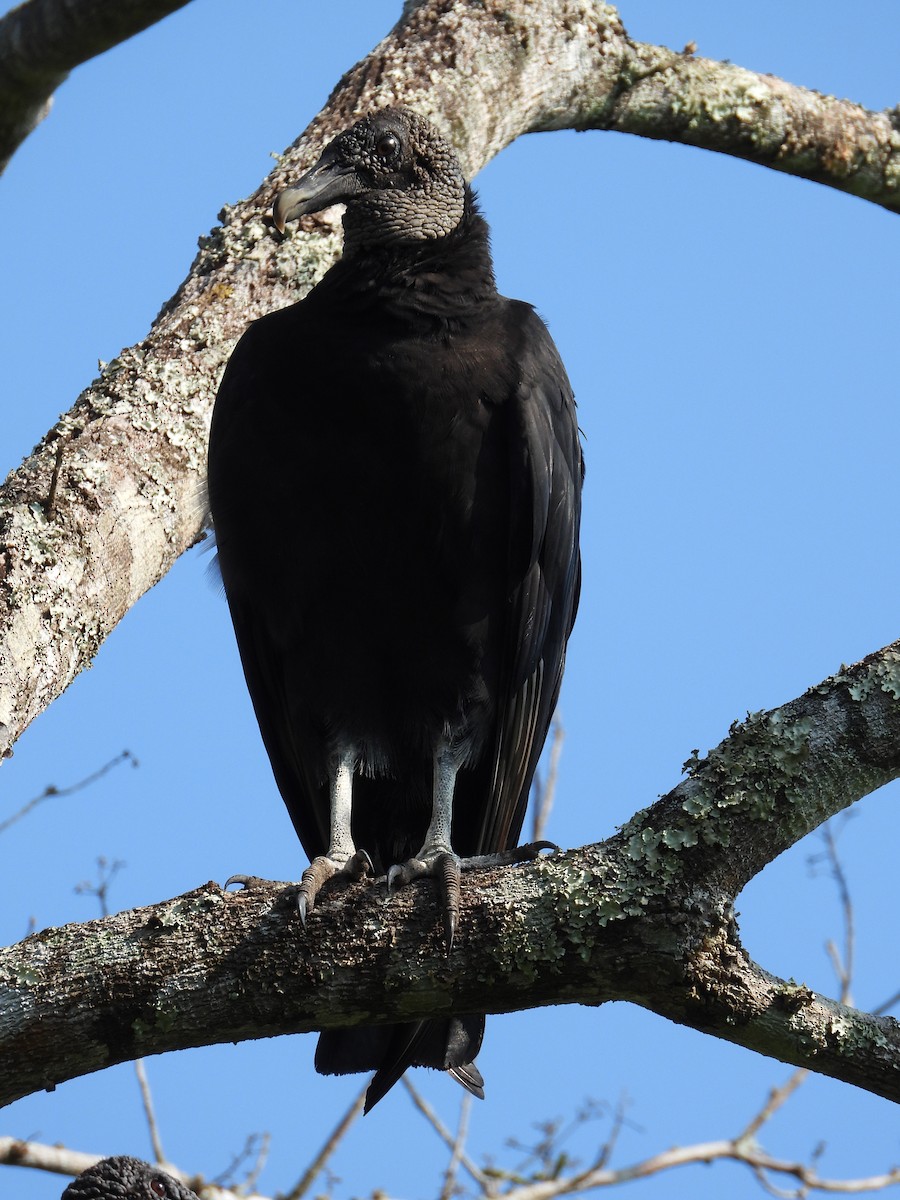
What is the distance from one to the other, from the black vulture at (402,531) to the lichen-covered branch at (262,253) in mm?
169

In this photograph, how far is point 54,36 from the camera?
1.94 m

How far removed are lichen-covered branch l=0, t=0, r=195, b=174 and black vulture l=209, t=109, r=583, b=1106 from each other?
111 cm

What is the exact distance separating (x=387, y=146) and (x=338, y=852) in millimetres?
1794

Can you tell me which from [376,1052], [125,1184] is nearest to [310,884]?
[376,1052]

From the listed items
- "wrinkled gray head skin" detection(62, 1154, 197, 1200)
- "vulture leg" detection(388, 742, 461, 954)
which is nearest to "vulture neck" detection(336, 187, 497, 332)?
"vulture leg" detection(388, 742, 461, 954)

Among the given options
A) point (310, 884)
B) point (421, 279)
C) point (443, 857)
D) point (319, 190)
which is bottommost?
point (310, 884)

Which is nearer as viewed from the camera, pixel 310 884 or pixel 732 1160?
pixel 310 884

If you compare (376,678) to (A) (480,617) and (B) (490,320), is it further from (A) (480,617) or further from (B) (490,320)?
(B) (490,320)

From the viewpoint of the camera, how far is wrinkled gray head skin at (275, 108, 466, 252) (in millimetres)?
3322

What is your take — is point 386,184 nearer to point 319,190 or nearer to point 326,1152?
point 319,190

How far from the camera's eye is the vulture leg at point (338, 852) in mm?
2254

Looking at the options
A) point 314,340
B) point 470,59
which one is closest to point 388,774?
point 314,340

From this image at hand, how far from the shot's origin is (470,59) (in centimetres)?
406

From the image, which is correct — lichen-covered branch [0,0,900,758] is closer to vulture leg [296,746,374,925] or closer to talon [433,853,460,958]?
vulture leg [296,746,374,925]
